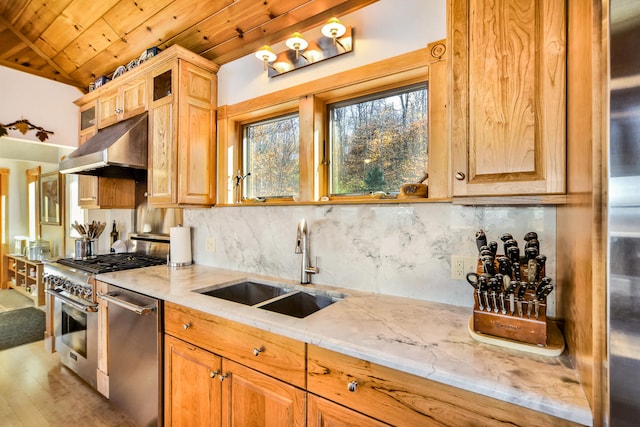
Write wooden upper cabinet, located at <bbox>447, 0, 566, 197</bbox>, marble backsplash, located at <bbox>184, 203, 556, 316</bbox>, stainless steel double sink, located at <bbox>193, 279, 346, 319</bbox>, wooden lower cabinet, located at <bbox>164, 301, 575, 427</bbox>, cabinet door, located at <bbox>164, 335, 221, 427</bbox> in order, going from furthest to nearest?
stainless steel double sink, located at <bbox>193, 279, 346, 319</bbox> → cabinet door, located at <bbox>164, 335, 221, 427</bbox> → marble backsplash, located at <bbox>184, 203, 556, 316</bbox> → wooden upper cabinet, located at <bbox>447, 0, 566, 197</bbox> → wooden lower cabinet, located at <bbox>164, 301, 575, 427</bbox>

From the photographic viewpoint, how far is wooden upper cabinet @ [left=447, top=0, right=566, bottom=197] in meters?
0.96

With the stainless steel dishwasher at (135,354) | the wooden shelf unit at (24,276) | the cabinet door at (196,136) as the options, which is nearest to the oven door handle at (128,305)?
the stainless steel dishwasher at (135,354)

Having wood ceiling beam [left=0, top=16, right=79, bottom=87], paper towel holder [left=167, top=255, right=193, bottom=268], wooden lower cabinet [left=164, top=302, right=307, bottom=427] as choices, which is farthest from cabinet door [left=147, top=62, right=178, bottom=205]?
wood ceiling beam [left=0, top=16, right=79, bottom=87]

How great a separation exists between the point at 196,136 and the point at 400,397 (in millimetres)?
2093

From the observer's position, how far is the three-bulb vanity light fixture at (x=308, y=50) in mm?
1680

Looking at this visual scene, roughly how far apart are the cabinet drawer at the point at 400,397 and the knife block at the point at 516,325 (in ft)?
0.82

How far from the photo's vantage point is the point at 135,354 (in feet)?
5.98

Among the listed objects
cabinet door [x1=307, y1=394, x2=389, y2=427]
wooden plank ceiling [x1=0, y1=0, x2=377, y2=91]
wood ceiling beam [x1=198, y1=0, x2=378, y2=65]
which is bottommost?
cabinet door [x1=307, y1=394, x2=389, y2=427]

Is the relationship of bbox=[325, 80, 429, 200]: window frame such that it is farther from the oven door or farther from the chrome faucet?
the oven door

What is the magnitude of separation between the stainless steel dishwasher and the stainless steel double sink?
0.35 metres

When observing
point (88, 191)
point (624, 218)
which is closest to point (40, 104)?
point (88, 191)

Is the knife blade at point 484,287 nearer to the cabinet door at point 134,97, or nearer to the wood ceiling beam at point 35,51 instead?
the cabinet door at point 134,97

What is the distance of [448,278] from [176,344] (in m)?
1.42

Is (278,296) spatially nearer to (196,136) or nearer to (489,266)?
(489,266)
